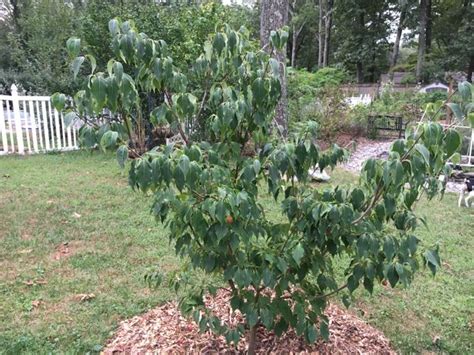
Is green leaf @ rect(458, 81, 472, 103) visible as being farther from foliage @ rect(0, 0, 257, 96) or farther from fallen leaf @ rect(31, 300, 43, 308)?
foliage @ rect(0, 0, 257, 96)

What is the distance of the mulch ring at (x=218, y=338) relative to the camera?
7.31ft

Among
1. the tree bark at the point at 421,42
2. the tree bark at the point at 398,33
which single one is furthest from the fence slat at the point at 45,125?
the tree bark at the point at 398,33

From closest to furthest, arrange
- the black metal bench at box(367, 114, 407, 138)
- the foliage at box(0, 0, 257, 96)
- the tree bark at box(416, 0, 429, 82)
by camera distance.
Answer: the foliage at box(0, 0, 257, 96) < the black metal bench at box(367, 114, 407, 138) < the tree bark at box(416, 0, 429, 82)

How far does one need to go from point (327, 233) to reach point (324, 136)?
9.07m

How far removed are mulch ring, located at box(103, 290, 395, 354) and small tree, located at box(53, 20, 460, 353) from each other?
341 millimetres

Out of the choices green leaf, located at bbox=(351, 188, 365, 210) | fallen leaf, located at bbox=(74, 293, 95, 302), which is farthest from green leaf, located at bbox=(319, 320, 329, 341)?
fallen leaf, located at bbox=(74, 293, 95, 302)

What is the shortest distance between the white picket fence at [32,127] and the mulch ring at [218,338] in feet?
21.8

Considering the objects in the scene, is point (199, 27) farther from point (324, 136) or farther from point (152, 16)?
point (324, 136)

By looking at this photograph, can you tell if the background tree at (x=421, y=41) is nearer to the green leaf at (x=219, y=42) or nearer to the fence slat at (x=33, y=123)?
the fence slat at (x=33, y=123)

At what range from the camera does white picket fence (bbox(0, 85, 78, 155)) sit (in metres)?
8.23

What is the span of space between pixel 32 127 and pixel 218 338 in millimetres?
7670

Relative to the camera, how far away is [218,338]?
229 cm

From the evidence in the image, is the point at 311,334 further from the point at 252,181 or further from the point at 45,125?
the point at 45,125

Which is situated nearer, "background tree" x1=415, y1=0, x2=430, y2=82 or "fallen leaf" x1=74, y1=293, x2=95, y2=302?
"fallen leaf" x1=74, y1=293, x2=95, y2=302
